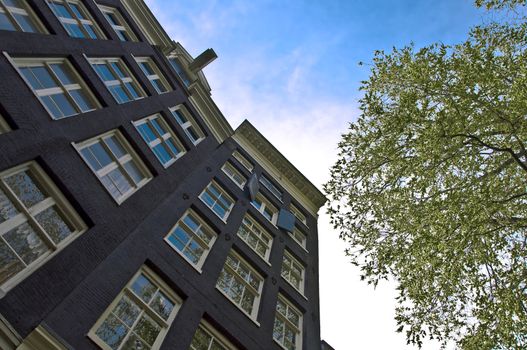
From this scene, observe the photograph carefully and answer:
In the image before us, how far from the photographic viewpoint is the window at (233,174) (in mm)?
24875

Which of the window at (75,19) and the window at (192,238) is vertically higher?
the window at (75,19)

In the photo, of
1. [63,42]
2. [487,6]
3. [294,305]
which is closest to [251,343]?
[294,305]

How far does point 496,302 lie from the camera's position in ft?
36.9

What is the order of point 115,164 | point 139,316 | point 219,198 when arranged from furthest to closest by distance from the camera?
point 219,198 → point 115,164 → point 139,316

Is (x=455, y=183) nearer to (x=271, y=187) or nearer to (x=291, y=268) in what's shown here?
(x=291, y=268)

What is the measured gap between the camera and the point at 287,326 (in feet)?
55.5

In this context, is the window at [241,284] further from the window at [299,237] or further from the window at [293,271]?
the window at [299,237]

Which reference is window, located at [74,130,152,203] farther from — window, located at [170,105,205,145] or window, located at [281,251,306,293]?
window, located at [281,251,306,293]

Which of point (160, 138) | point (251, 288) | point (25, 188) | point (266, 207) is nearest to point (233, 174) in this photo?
point (266, 207)

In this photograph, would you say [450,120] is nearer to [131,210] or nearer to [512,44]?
[512,44]

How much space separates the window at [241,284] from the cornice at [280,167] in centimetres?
1343

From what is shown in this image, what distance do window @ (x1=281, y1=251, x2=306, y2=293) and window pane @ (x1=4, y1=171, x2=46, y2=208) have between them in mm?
12411

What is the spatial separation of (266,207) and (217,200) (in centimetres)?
554

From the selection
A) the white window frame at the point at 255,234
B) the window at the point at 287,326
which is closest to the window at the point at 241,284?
the window at the point at 287,326
